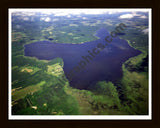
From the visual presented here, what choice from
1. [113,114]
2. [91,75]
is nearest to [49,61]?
[91,75]

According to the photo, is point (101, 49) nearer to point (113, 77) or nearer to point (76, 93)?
point (113, 77)

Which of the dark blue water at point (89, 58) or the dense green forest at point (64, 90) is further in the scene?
the dark blue water at point (89, 58)

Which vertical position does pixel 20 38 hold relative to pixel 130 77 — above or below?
above

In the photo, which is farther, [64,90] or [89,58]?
[89,58]

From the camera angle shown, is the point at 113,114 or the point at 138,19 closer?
the point at 113,114

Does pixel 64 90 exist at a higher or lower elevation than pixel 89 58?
lower

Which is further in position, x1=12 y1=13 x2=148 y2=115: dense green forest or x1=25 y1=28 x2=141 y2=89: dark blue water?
x1=25 y1=28 x2=141 y2=89: dark blue water

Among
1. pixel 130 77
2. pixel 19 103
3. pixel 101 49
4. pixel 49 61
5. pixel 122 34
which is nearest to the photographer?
pixel 19 103

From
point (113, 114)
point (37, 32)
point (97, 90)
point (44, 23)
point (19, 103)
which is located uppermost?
point (44, 23)
